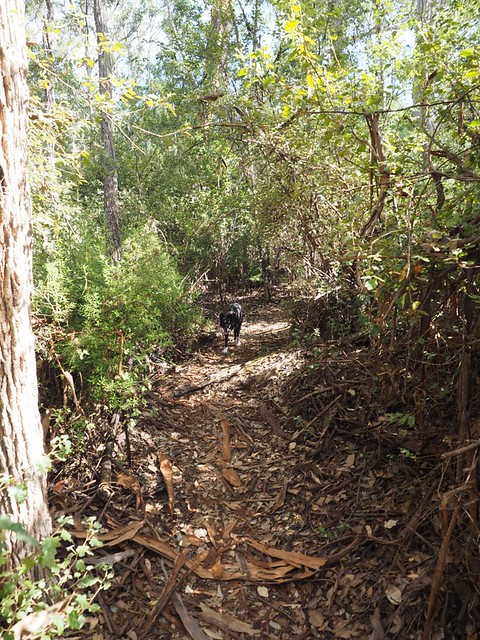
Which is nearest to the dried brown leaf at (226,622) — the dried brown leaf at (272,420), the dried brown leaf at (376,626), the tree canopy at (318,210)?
the dried brown leaf at (376,626)

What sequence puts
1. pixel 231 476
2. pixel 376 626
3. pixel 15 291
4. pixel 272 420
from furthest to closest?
pixel 272 420, pixel 231 476, pixel 376 626, pixel 15 291

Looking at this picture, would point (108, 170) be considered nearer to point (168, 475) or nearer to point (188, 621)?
point (168, 475)

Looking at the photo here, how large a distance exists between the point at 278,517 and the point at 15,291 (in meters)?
3.16

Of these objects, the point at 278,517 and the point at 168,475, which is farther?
the point at 168,475

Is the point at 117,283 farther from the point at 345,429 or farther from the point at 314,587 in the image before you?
the point at 314,587

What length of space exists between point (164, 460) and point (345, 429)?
2092 millimetres

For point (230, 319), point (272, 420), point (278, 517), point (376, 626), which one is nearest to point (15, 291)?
point (278, 517)

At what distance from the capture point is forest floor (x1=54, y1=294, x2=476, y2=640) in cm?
329

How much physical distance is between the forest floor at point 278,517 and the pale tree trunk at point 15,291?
1.30 m

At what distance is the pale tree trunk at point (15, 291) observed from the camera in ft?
8.57

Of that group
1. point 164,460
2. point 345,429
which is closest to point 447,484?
point 345,429

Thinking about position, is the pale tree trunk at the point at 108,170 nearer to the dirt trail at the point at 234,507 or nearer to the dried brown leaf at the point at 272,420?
the dirt trail at the point at 234,507

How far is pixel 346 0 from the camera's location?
479 inches

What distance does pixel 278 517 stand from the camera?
14.1ft
